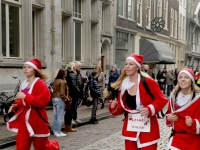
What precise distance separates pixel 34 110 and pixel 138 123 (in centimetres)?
158

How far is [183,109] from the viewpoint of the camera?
13.4 feet

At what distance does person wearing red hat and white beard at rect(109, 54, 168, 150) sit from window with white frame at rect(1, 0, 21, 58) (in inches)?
339

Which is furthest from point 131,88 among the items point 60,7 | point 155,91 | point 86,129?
point 60,7

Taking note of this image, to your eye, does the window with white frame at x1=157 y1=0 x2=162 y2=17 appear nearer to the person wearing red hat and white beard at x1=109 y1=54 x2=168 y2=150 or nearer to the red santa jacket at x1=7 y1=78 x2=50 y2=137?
the red santa jacket at x1=7 y1=78 x2=50 y2=137

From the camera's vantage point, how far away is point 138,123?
13.8ft

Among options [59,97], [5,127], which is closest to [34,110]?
[59,97]

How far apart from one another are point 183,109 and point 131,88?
697mm

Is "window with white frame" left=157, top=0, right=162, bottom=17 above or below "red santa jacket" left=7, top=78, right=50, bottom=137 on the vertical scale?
above

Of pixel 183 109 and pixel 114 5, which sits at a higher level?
pixel 114 5

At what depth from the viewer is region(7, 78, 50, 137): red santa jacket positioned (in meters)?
4.79

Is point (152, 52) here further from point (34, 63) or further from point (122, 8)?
point (34, 63)

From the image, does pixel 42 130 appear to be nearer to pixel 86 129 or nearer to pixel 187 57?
pixel 86 129

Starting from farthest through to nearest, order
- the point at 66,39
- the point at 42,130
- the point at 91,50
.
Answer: the point at 91,50 < the point at 66,39 < the point at 42,130

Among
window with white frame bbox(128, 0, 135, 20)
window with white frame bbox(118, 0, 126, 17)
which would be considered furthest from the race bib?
window with white frame bbox(128, 0, 135, 20)
